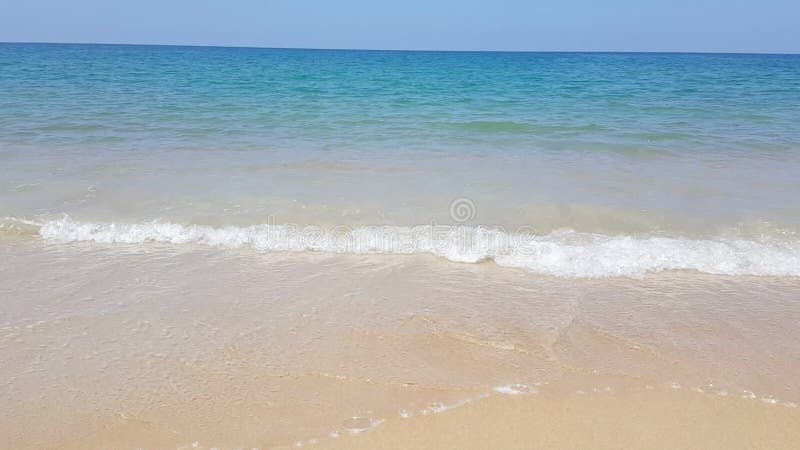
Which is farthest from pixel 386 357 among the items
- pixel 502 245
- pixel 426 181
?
pixel 426 181

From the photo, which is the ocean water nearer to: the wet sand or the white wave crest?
the white wave crest

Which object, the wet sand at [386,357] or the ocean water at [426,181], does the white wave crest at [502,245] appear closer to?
the ocean water at [426,181]

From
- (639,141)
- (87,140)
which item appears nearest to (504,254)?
(639,141)

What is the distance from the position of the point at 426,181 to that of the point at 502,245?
7.81 feet

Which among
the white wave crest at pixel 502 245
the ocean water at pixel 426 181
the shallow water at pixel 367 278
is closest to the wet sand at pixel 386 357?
the shallow water at pixel 367 278

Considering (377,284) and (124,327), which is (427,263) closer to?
(377,284)

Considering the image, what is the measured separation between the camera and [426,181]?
23.2 ft

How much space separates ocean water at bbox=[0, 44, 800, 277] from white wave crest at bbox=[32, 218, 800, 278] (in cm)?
2

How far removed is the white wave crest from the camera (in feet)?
14.7

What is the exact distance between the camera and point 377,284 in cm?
414

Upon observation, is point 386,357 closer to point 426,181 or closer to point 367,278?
point 367,278

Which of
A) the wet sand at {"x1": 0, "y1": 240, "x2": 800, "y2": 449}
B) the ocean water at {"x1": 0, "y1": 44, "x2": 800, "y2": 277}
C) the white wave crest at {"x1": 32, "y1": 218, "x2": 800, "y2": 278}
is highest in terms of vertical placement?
the ocean water at {"x1": 0, "y1": 44, "x2": 800, "y2": 277}

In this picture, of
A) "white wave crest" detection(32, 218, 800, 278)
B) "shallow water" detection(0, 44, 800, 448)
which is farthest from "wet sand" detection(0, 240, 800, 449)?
"white wave crest" detection(32, 218, 800, 278)

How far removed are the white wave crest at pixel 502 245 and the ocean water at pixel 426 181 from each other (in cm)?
2
